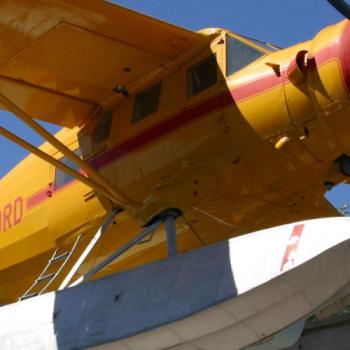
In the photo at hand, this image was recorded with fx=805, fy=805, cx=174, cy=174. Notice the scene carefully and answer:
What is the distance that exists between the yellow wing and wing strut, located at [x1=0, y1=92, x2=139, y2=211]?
643 mm

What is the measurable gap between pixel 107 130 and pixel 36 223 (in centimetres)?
150

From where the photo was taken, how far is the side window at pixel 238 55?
24.9 ft

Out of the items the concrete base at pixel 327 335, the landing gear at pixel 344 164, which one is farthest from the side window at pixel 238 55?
the concrete base at pixel 327 335

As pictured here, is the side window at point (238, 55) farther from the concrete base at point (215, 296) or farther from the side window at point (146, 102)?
the concrete base at point (215, 296)

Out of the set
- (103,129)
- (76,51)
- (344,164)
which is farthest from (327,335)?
(76,51)

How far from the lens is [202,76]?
7820 mm

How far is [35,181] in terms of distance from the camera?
9.49 metres

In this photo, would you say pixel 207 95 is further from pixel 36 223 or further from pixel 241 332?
pixel 36 223

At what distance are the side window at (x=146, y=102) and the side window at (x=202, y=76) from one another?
16.9 inches

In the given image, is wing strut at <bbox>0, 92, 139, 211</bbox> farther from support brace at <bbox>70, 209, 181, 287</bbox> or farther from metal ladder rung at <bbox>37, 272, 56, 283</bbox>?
metal ladder rung at <bbox>37, 272, 56, 283</bbox>

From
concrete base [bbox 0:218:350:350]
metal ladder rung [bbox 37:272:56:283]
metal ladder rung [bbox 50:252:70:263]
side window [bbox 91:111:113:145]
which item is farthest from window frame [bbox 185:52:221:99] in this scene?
metal ladder rung [bbox 37:272:56:283]

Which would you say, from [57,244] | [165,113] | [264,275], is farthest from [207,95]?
[57,244]

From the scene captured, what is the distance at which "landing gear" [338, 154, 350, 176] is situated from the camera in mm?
7336

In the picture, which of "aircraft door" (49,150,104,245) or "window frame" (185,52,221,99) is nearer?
"window frame" (185,52,221,99)
